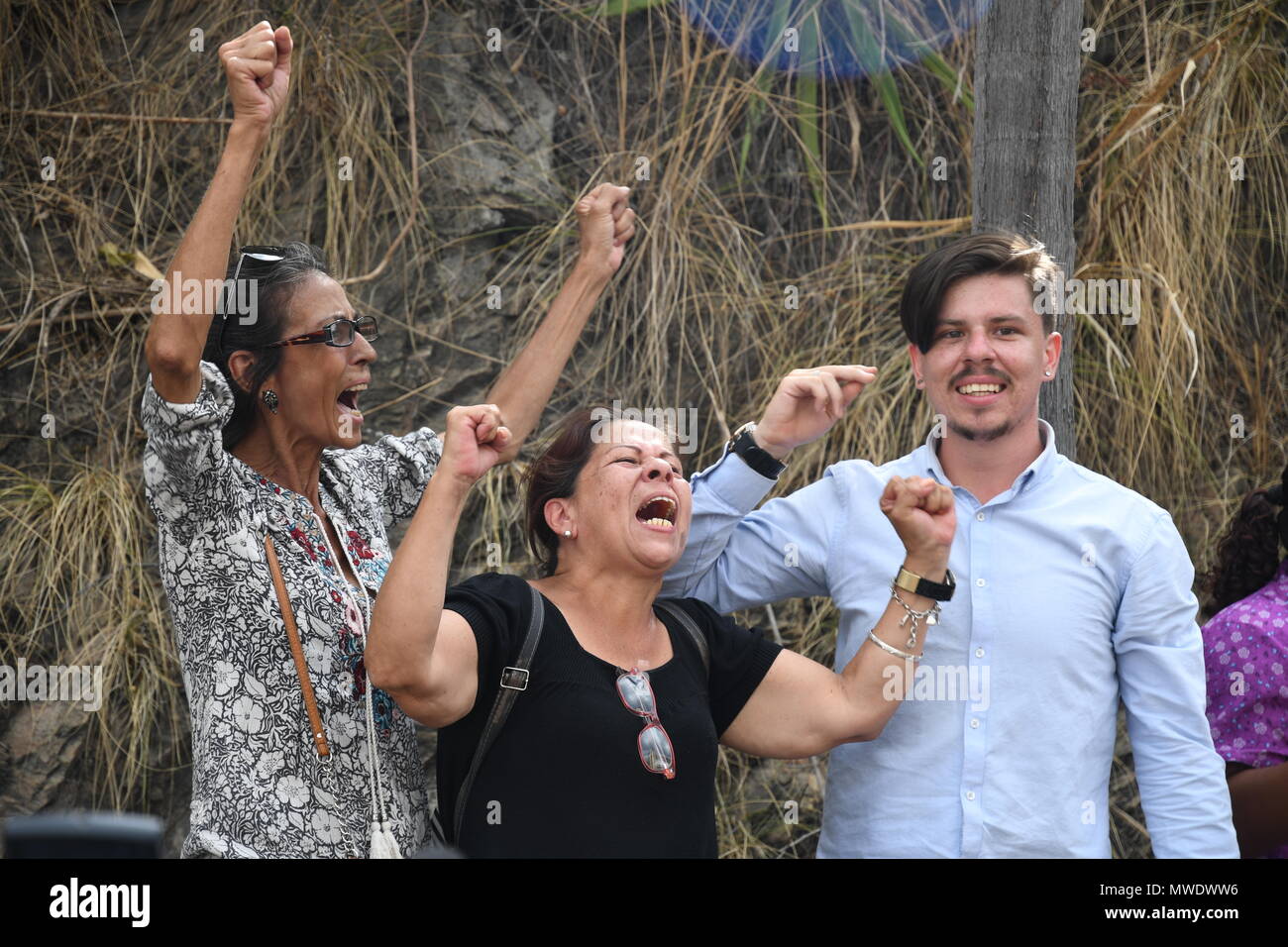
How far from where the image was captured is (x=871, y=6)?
503 centimetres

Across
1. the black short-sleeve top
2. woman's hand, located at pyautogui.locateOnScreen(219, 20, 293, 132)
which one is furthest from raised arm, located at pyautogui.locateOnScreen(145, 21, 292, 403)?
the black short-sleeve top

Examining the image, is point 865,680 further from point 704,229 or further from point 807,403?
point 704,229

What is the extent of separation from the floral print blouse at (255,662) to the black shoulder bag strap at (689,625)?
525 mm

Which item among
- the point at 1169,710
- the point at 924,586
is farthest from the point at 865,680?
the point at 1169,710

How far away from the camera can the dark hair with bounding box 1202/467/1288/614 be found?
3131 mm

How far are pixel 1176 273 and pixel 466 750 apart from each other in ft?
11.2

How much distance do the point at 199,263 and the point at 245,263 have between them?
36cm

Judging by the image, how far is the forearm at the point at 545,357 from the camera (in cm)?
305

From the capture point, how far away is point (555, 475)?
2.66 metres
